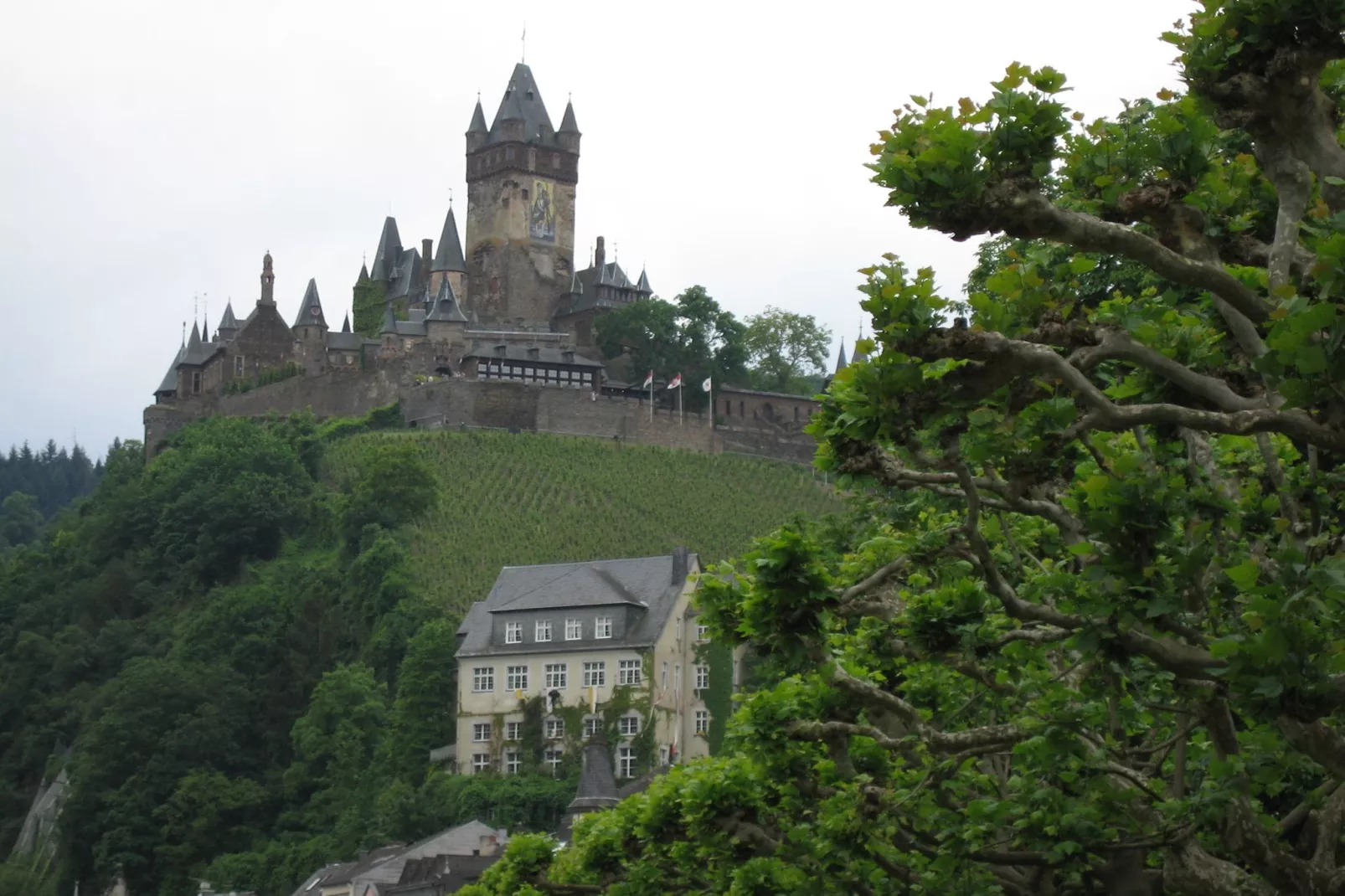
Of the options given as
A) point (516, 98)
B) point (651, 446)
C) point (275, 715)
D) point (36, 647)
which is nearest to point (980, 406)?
point (275, 715)

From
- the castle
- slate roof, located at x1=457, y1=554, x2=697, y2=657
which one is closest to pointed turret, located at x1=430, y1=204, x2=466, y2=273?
the castle

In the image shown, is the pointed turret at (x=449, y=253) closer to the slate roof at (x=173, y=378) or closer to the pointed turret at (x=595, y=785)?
the slate roof at (x=173, y=378)

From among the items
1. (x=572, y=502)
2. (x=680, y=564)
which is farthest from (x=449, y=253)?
(x=680, y=564)

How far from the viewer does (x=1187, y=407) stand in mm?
17281

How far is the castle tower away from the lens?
468ft

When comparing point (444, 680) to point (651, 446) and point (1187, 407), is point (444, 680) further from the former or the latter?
point (1187, 407)

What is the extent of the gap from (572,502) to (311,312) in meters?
28.8

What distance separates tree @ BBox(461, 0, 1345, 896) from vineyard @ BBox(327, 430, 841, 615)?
77.8 meters

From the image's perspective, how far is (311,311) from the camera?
137875 millimetres

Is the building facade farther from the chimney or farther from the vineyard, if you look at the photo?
the vineyard

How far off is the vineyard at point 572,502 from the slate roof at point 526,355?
26.2ft

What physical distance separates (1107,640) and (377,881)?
177 ft

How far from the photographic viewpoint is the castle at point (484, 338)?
422 ft

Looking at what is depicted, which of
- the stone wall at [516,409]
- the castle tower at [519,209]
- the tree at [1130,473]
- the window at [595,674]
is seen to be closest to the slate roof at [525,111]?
the castle tower at [519,209]
